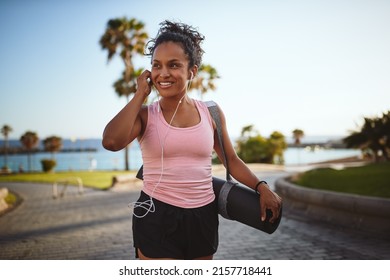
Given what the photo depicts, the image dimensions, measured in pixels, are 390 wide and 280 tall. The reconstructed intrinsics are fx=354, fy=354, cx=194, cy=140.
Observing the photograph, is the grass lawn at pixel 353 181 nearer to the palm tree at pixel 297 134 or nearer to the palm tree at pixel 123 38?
the palm tree at pixel 123 38

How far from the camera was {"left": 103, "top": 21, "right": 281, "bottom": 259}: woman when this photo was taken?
1798mm

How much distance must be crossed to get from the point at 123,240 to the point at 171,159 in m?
3.49

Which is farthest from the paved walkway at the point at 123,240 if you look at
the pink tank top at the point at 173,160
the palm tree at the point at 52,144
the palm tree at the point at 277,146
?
the palm tree at the point at 277,146

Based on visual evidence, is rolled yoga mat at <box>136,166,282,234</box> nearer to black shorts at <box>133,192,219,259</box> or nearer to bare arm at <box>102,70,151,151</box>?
black shorts at <box>133,192,219,259</box>

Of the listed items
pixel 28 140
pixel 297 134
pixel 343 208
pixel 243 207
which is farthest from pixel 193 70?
pixel 297 134

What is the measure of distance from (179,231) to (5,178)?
48.3 ft

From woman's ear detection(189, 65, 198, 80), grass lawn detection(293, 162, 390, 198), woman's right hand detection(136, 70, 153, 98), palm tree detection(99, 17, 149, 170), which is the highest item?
palm tree detection(99, 17, 149, 170)

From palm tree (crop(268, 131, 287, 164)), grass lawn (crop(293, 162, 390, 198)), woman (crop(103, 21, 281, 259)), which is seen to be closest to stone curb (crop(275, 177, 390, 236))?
grass lawn (crop(293, 162, 390, 198))

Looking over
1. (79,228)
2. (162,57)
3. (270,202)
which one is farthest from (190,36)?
(79,228)

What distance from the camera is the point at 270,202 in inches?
77.9

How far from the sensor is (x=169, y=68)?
1.82 metres

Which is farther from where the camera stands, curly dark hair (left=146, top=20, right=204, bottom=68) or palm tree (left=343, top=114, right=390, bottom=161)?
palm tree (left=343, top=114, right=390, bottom=161)

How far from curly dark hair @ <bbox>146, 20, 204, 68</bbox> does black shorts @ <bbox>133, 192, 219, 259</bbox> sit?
2.58ft

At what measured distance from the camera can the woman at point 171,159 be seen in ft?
5.90
